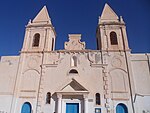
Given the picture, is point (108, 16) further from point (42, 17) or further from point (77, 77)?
point (77, 77)

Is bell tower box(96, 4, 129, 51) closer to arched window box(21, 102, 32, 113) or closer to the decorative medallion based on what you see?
the decorative medallion

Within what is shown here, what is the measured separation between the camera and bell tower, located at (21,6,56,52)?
53.8ft

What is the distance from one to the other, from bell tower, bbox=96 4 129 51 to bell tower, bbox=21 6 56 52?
580 cm

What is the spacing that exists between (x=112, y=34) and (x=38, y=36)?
849 centimetres

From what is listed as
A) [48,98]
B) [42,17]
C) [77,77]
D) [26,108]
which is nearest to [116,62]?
[77,77]

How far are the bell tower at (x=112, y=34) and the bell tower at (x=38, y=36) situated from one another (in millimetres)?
5798

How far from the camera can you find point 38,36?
17.4m

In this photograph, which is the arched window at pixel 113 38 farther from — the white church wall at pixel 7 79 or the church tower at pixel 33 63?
the white church wall at pixel 7 79

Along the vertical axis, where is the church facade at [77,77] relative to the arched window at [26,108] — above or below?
above

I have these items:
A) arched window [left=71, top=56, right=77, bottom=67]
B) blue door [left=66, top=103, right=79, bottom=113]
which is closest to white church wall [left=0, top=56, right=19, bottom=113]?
blue door [left=66, top=103, right=79, bottom=113]

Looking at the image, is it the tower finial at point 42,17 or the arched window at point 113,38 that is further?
the tower finial at point 42,17

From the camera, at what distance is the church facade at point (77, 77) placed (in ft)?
42.9

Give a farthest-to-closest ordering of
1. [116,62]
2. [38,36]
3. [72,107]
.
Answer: [38,36]
[116,62]
[72,107]

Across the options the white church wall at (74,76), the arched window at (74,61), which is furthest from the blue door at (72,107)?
the arched window at (74,61)
